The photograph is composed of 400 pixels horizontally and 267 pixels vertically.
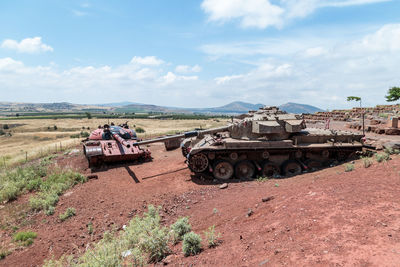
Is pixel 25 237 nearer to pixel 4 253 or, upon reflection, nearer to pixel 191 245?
pixel 4 253

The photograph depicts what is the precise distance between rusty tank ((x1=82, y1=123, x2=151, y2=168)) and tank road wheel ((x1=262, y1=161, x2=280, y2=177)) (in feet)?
25.3

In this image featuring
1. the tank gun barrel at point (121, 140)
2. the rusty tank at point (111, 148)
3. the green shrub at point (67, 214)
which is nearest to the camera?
the green shrub at point (67, 214)

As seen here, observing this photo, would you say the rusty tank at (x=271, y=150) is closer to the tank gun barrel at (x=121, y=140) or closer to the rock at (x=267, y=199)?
the rock at (x=267, y=199)

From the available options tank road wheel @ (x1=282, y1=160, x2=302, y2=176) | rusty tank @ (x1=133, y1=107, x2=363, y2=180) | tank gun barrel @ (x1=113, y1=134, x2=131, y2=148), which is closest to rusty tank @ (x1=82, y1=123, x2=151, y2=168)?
tank gun barrel @ (x1=113, y1=134, x2=131, y2=148)

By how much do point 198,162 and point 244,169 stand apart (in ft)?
7.31

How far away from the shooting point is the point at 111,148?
15.1 m

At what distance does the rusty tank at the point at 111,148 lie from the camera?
14117 mm

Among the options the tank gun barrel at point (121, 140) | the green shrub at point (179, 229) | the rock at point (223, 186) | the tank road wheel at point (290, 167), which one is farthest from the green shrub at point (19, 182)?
the tank road wheel at point (290, 167)

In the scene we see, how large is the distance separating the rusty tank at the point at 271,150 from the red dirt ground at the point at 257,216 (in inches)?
42.5

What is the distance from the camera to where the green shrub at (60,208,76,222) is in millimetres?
8970

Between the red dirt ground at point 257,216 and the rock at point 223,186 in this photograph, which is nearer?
the red dirt ground at point 257,216

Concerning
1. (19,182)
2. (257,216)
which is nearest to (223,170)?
(257,216)

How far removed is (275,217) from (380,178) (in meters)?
3.71

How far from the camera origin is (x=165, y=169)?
13930 millimetres
